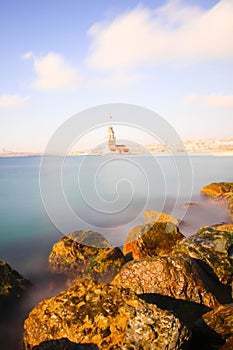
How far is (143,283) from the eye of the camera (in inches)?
273

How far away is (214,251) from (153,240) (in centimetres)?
282

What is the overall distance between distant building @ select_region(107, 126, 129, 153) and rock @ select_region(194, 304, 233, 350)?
23.3 ft

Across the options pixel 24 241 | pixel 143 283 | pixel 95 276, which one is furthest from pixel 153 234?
pixel 24 241

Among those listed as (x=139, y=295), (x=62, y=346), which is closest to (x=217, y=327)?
(x=139, y=295)

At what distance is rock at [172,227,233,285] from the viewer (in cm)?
841

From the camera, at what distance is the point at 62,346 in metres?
4.95

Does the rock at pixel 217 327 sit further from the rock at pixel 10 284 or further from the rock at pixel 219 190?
the rock at pixel 219 190

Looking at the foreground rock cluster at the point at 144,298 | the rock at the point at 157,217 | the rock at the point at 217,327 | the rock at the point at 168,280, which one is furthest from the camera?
the rock at the point at 157,217

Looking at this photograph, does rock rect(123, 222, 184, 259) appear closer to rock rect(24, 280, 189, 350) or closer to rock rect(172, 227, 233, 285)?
rock rect(172, 227, 233, 285)

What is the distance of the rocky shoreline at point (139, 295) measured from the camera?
4.76 meters

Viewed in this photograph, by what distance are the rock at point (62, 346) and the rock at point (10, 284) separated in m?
4.24

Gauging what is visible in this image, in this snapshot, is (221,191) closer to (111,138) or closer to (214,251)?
(214,251)

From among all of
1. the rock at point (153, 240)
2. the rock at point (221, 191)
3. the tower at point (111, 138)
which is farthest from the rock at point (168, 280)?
the rock at point (221, 191)

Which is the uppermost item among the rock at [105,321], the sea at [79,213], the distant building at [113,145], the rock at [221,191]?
the distant building at [113,145]
